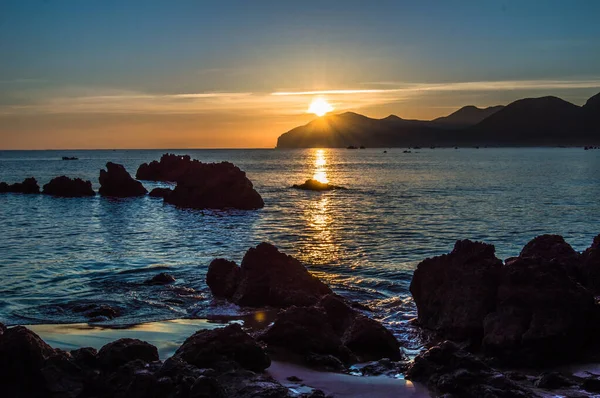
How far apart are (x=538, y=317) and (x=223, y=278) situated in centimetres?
1067

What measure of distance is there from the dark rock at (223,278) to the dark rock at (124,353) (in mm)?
8041

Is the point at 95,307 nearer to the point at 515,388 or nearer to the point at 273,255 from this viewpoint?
the point at 273,255

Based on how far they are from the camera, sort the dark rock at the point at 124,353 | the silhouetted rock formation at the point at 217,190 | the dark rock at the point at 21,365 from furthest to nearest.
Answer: the silhouetted rock formation at the point at 217,190 → the dark rock at the point at 124,353 → the dark rock at the point at 21,365

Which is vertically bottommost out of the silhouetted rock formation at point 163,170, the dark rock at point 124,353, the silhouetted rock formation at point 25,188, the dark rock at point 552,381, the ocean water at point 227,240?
the ocean water at point 227,240

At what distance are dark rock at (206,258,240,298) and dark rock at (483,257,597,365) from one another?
29.7 feet

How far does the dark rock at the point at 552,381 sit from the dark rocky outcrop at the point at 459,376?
0.64 m

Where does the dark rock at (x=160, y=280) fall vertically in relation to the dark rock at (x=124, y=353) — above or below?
below

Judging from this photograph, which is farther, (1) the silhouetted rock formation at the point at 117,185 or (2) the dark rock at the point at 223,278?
(1) the silhouetted rock formation at the point at 117,185

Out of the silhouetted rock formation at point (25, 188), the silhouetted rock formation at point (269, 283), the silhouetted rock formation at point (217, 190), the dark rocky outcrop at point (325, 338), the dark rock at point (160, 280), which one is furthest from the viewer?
the silhouetted rock formation at point (25, 188)

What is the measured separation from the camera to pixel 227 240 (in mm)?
34375

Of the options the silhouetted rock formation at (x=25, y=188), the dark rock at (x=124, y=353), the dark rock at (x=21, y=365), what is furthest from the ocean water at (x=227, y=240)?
the silhouetted rock formation at (x=25, y=188)

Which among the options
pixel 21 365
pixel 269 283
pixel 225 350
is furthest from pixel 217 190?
pixel 21 365

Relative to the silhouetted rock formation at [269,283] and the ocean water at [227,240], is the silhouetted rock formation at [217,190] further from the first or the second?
the silhouetted rock formation at [269,283]

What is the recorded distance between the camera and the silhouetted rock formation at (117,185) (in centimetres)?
7038
